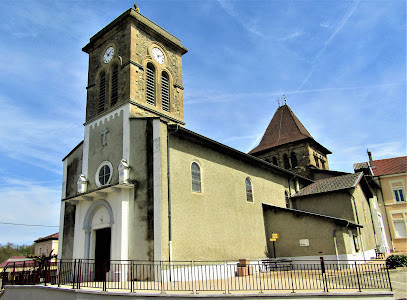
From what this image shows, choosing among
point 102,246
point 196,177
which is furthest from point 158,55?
point 102,246

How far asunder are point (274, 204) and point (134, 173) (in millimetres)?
11409

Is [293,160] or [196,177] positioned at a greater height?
[293,160]

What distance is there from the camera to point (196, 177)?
16.2 meters

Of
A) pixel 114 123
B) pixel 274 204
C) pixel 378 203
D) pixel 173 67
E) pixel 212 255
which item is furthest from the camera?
pixel 378 203

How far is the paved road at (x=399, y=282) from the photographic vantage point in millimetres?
11059

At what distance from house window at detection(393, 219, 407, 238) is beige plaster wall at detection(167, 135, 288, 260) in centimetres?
2142

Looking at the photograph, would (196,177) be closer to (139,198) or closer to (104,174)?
(139,198)

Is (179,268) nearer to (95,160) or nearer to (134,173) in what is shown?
(134,173)

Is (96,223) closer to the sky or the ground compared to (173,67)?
closer to the ground

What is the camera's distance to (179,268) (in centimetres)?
1330

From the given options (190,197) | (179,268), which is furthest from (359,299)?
(190,197)

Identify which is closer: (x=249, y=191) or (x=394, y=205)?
(x=249, y=191)

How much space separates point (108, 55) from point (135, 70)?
3.14 metres

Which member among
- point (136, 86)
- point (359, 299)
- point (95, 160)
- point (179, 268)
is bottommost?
point (359, 299)
